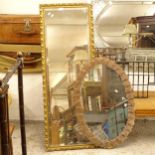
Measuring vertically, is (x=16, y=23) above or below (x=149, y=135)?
above

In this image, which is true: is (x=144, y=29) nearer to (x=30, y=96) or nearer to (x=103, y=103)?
(x=103, y=103)

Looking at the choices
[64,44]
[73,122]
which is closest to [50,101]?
[73,122]

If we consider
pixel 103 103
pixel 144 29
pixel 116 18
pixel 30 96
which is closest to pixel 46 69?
pixel 103 103

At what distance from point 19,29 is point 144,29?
47.1 inches

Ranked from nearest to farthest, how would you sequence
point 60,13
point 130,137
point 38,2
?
point 60,13 → point 130,137 → point 38,2

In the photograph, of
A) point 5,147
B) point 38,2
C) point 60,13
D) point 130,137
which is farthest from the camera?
point 38,2

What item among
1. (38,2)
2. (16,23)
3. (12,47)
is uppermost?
(38,2)

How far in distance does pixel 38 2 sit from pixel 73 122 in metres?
1.28

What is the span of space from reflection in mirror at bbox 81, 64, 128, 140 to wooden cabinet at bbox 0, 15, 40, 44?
74cm

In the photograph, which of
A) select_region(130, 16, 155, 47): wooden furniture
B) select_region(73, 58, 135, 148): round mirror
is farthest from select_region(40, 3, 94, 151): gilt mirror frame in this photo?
select_region(130, 16, 155, 47): wooden furniture

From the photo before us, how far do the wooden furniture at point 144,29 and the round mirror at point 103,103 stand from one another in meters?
0.54

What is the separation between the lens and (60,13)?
9.11ft

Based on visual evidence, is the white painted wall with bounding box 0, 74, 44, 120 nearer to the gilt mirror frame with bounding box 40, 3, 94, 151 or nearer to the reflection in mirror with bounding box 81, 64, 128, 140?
the gilt mirror frame with bounding box 40, 3, 94, 151

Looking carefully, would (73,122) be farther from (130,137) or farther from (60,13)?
(60,13)
